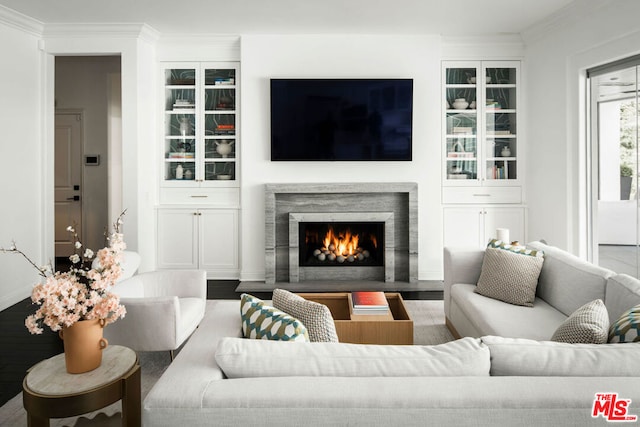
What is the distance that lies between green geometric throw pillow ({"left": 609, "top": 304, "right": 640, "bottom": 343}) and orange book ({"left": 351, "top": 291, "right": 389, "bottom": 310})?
4.28ft

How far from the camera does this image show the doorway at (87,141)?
5969 millimetres

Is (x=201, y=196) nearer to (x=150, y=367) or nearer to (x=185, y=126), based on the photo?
(x=185, y=126)

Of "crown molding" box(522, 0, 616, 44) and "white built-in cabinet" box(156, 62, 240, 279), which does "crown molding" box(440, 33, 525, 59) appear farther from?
"white built-in cabinet" box(156, 62, 240, 279)

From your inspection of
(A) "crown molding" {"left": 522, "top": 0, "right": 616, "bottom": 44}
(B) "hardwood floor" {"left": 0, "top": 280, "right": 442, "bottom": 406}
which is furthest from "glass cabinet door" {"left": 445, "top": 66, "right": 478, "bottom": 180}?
(B) "hardwood floor" {"left": 0, "top": 280, "right": 442, "bottom": 406}

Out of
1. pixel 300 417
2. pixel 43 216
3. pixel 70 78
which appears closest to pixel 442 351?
pixel 300 417

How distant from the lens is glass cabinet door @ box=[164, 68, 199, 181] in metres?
5.15

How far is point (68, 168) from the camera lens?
6.09 m

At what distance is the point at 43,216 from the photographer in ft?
15.3

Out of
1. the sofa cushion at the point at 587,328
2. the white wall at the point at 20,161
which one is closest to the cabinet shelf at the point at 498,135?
the sofa cushion at the point at 587,328

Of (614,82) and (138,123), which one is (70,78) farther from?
(614,82)

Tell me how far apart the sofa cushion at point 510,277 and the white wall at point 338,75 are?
200 centimetres

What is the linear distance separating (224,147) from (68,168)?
2.60 metres

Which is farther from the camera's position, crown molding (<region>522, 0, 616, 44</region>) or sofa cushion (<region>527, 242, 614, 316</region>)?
crown molding (<region>522, 0, 616, 44</region>)

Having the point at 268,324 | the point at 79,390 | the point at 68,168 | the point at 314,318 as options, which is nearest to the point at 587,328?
the point at 314,318
